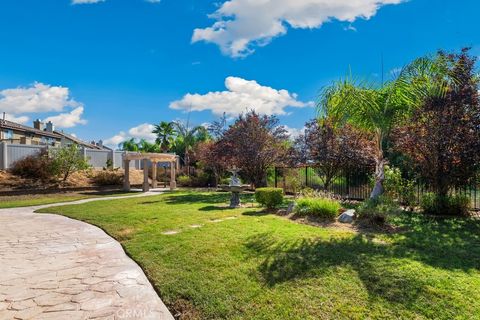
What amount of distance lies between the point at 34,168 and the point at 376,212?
20.9m

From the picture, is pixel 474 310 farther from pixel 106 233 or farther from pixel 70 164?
pixel 70 164

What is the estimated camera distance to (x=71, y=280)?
4422 mm

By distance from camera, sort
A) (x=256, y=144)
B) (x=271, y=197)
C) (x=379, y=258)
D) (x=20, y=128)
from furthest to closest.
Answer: (x=20, y=128), (x=256, y=144), (x=271, y=197), (x=379, y=258)

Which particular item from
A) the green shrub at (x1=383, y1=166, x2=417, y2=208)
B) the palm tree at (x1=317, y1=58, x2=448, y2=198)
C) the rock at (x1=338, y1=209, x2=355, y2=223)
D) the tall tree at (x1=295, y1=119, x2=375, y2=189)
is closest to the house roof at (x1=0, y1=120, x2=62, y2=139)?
the tall tree at (x1=295, y1=119, x2=375, y2=189)

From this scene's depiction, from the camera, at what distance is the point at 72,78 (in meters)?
17.3

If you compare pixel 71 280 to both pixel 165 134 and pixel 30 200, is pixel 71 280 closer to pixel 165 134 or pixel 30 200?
pixel 30 200

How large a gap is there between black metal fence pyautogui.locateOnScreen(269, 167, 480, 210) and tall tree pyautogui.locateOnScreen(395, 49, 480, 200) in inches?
27.7

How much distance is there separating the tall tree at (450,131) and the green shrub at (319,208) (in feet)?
10.7

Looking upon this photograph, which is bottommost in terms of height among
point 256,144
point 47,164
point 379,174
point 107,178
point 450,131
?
point 107,178

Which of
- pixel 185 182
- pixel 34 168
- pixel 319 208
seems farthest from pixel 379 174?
pixel 34 168

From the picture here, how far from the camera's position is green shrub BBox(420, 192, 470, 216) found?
824 cm

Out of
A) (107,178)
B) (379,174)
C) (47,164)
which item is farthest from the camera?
(107,178)

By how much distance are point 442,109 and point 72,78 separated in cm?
1837

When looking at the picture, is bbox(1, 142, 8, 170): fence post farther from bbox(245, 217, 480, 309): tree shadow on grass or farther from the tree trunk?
the tree trunk
